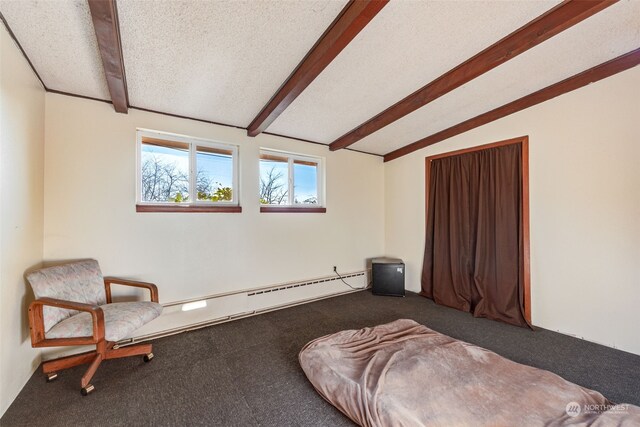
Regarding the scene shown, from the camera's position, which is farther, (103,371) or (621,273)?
(621,273)

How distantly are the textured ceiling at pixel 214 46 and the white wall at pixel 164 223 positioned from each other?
0.48m

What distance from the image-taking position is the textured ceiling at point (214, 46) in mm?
1592

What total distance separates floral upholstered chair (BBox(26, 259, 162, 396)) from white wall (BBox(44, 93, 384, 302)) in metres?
0.29

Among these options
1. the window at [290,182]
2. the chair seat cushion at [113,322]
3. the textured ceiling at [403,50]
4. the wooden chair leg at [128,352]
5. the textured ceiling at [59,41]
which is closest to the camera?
the textured ceiling at [59,41]

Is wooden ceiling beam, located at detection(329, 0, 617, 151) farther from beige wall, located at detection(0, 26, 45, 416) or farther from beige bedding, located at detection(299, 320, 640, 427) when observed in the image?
beige wall, located at detection(0, 26, 45, 416)

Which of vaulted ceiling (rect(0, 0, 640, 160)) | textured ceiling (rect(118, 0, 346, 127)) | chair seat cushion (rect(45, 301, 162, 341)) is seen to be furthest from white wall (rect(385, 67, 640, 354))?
chair seat cushion (rect(45, 301, 162, 341))

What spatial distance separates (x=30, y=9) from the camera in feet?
4.91

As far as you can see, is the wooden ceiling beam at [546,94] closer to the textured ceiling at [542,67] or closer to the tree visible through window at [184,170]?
the textured ceiling at [542,67]

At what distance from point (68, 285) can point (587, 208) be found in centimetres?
472

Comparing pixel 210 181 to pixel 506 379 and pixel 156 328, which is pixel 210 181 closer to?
pixel 156 328

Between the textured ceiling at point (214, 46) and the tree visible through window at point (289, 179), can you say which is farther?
the tree visible through window at point (289, 179)

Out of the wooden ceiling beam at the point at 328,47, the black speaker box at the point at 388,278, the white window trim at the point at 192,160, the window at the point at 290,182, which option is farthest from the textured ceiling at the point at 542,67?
the white window trim at the point at 192,160

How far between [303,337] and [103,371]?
1.64 m

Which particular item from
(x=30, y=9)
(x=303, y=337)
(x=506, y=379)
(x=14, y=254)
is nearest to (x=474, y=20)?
(x=506, y=379)
